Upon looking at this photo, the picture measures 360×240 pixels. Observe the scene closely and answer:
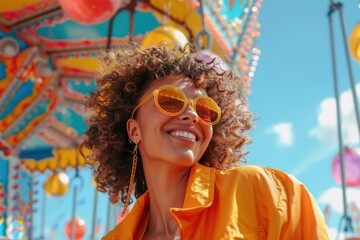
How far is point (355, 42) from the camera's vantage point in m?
4.07

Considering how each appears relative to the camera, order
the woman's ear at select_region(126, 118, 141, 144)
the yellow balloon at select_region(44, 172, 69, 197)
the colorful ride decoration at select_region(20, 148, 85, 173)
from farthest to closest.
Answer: the colorful ride decoration at select_region(20, 148, 85, 173), the yellow balloon at select_region(44, 172, 69, 197), the woman's ear at select_region(126, 118, 141, 144)

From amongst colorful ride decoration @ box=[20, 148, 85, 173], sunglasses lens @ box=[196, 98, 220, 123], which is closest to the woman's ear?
sunglasses lens @ box=[196, 98, 220, 123]

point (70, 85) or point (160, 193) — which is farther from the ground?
point (70, 85)

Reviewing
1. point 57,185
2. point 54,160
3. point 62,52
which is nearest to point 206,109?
point 62,52

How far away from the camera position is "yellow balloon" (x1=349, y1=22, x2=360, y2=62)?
4.05m

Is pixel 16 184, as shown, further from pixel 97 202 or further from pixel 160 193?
pixel 160 193

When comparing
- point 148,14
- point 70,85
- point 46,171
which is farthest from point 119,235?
point 46,171

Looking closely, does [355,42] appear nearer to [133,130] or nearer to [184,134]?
[133,130]

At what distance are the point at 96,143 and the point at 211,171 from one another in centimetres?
55

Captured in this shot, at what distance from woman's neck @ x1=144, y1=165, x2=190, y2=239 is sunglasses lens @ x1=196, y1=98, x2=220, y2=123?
155 millimetres

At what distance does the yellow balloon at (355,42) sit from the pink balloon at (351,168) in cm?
167

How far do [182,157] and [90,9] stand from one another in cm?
247

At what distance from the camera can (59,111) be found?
6.90 m

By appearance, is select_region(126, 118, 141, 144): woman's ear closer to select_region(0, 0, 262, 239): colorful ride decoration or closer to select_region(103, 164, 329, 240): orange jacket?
select_region(103, 164, 329, 240): orange jacket
